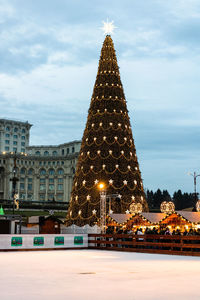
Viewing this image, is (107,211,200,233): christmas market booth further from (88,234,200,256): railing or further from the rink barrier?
the rink barrier

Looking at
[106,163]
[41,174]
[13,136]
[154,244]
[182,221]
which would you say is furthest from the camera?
[13,136]

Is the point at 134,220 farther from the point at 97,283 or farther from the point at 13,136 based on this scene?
the point at 13,136

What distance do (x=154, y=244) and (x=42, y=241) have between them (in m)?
7.94

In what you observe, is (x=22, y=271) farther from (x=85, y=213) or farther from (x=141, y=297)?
(x=85, y=213)

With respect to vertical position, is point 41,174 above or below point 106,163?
above

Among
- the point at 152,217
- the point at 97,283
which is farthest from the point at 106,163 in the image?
the point at 97,283

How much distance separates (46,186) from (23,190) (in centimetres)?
875

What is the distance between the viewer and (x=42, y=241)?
3034 centimetres

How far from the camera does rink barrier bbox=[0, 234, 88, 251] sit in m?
28.8

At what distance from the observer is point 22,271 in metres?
15.5

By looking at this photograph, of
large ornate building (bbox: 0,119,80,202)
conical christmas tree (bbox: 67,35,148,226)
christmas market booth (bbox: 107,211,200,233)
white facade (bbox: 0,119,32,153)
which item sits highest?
white facade (bbox: 0,119,32,153)

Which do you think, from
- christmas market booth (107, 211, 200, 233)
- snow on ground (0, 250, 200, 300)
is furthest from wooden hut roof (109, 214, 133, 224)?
snow on ground (0, 250, 200, 300)

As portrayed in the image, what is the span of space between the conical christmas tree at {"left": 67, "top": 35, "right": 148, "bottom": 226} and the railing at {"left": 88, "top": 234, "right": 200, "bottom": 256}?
17.3ft

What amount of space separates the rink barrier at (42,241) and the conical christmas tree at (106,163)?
5.32 meters
